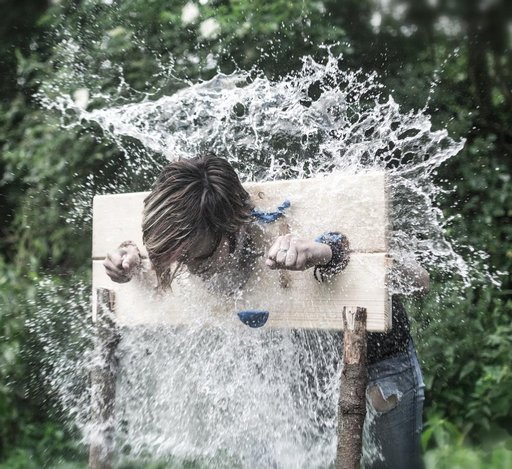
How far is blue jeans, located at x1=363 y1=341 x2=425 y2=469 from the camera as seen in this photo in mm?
2170

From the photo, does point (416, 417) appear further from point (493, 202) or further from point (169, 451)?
point (493, 202)

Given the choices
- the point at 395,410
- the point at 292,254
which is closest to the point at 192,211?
the point at 292,254

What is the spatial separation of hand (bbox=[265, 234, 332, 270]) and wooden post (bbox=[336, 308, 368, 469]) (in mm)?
164

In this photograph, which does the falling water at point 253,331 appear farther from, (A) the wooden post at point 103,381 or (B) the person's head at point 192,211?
(B) the person's head at point 192,211

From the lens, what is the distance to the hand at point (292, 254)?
5.95 ft

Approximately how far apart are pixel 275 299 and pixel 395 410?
53cm

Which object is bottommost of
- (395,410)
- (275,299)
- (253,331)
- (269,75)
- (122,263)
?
(395,410)

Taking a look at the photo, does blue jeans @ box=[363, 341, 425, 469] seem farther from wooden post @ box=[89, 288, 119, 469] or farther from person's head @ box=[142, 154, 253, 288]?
wooden post @ box=[89, 288, 119, 469]

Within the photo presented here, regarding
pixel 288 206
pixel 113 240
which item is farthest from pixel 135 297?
pixel 288 206

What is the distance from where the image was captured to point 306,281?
2.02 m

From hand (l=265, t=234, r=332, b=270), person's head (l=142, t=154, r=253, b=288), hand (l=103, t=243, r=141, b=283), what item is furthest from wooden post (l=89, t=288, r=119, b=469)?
hand (l=265, t=234, r=332, b=270)

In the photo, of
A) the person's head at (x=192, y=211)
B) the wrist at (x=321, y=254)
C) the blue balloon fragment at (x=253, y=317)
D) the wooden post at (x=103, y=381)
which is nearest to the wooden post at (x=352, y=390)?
the wrist at (x=321, y=254)

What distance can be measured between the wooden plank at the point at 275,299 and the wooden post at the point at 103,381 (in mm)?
41

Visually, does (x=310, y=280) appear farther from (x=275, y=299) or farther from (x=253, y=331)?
(x=253, y=331)
